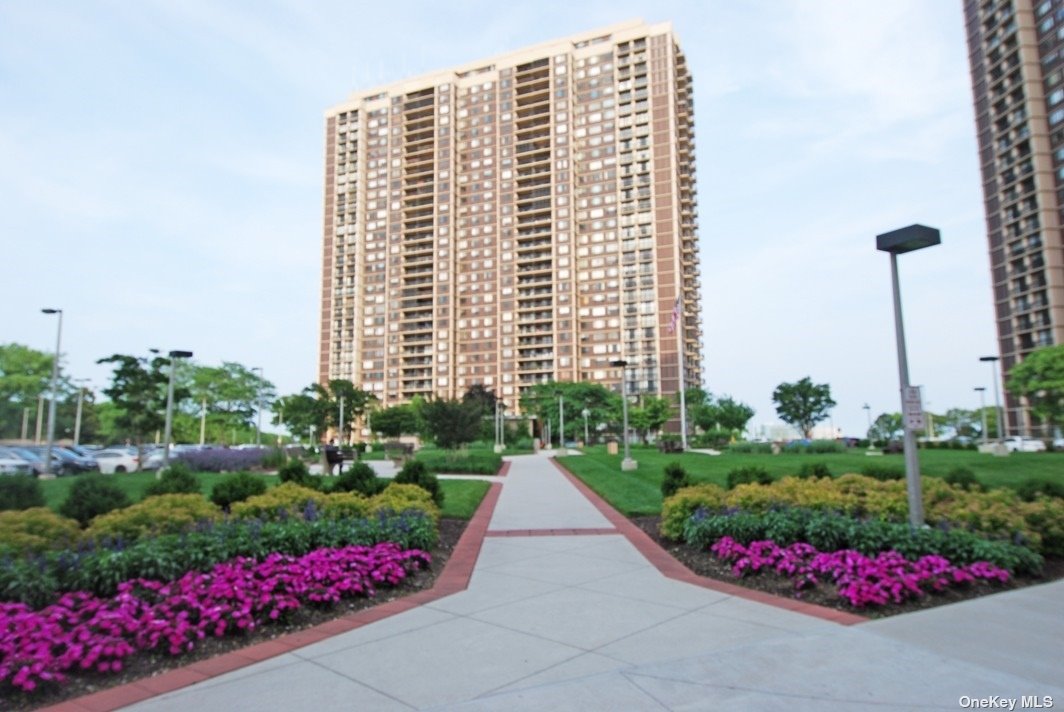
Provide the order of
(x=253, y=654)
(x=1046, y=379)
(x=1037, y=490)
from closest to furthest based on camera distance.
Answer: (x=253, y=654), (x=1037, y=490), (x=1046, y=379)

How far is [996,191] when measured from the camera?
86875 millimetres

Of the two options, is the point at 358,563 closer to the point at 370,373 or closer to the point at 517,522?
the point at 517,522

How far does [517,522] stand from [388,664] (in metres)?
7.89

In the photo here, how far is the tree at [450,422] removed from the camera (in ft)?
98.0

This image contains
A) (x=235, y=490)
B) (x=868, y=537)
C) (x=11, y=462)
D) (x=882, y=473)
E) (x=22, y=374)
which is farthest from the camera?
(x=22, y=374)

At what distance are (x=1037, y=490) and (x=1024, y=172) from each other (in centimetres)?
9287

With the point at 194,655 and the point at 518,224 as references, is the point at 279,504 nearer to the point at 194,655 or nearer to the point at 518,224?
the point at 194,655

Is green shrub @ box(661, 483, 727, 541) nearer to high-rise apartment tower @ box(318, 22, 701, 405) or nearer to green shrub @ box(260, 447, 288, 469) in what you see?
Result: green shrub @ box(260, 447, 288, 469)

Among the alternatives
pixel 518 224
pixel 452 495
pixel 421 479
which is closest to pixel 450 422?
pixel 452 495

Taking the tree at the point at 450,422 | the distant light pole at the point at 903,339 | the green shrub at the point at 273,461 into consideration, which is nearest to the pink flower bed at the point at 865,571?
the distant light pole at the point at 903,339

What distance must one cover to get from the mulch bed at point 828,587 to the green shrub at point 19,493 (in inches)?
381

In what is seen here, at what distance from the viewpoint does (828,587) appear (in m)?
6.42

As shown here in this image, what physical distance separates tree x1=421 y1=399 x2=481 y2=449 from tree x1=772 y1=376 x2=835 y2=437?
66.1 m

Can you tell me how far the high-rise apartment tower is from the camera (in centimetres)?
11319
